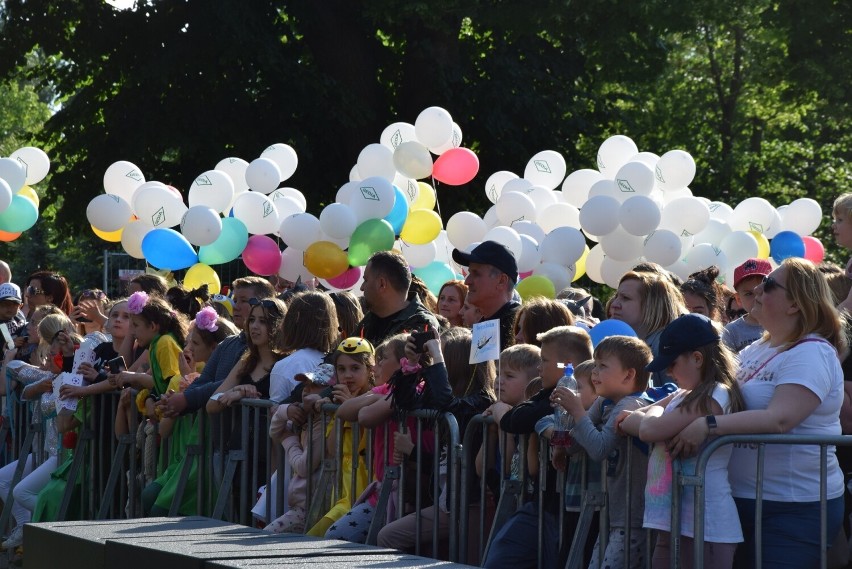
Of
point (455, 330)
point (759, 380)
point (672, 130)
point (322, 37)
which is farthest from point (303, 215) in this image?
point (672, 130)

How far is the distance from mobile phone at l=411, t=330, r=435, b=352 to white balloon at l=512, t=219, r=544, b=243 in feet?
19.1

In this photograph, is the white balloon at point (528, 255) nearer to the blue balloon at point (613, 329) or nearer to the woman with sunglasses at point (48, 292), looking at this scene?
the woman with sunglasses at point (48, 292)

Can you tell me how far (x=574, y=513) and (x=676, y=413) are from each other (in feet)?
2.93

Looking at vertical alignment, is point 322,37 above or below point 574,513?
above

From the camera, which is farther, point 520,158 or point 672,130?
point 672,130

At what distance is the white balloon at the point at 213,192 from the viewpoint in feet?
41.5

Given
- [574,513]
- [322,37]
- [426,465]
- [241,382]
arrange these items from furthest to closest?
[322,37] → [241,382] → [426,465] → [574,513]

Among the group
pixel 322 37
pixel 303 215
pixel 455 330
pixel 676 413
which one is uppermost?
pixel 322 37

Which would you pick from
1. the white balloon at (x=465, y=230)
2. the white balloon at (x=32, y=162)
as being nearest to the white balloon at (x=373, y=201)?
the white balloon at (x=465, y=230)

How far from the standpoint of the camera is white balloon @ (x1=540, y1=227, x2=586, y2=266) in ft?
38.3

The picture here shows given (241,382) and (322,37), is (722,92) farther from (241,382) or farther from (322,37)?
(241,382)

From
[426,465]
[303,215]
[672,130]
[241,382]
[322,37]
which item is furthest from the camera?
[672,130]

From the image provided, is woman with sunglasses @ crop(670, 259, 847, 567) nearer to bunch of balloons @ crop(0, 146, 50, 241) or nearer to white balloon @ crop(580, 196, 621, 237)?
white balloon @ crop(580, 196, 621, 237)

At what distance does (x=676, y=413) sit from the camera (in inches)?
190
